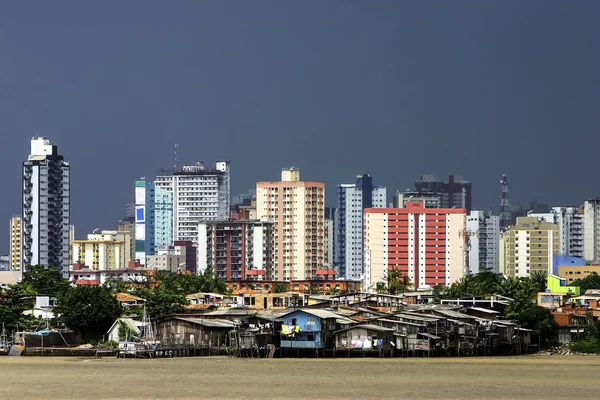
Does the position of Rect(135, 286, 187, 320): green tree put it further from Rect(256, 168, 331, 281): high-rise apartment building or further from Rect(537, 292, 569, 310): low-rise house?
Rect(256, 168, 331, 281): high-rise apartment building

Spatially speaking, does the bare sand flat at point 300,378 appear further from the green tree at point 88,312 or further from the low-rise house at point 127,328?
the green tree at point 88,312

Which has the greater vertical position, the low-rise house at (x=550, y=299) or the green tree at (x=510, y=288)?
the green tree at (x=510, y=288)

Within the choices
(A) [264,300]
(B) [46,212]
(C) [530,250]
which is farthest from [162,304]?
(C) [530,250]

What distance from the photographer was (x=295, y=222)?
18488 centimetres

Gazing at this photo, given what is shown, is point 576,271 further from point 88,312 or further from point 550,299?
point 88,312

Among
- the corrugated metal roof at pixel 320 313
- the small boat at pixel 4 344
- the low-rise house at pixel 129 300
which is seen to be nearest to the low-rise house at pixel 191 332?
the corrugated metal roof at pixel 320 313

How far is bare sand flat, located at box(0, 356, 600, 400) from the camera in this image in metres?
54.0

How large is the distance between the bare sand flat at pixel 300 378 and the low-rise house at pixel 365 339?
2282mm

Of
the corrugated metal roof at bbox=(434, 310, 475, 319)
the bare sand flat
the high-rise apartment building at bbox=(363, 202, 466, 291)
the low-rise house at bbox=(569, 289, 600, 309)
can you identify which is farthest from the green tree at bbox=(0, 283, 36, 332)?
the high-rise apartment building at bbox=(363, 202, 466, 291)

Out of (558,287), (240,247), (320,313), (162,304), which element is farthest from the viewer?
(240,247)

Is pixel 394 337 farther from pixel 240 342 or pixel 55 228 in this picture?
pixel 55 228

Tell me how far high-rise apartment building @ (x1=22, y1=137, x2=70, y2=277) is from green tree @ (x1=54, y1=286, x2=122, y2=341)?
92722 mm

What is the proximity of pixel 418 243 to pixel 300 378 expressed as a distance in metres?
123

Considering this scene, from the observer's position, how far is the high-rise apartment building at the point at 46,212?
575 ft
